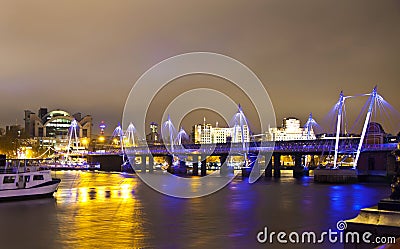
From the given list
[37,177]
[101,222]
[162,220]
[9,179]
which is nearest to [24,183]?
[9,179]

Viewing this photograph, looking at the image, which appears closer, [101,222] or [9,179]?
[101,222]

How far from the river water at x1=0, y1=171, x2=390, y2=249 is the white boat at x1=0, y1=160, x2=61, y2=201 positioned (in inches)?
46.6

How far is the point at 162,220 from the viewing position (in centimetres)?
2978

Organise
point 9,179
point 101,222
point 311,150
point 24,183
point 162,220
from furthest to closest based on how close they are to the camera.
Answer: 1. point 311,150
2. point 24,183
3. point 9,179
4. point 162,220
5. point 101,222

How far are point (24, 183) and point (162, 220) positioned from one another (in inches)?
673

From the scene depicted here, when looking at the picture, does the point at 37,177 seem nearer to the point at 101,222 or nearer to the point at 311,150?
the point at 101,222

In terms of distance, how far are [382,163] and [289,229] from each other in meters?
62.5

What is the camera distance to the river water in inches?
884

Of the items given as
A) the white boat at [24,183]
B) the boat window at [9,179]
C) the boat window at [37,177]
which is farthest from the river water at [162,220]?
the boat window at [9,179]

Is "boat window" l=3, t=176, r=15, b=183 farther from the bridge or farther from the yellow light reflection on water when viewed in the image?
the bridge

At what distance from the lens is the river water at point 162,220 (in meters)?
22.5

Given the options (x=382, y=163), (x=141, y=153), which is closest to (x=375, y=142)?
(x=382, y=163)

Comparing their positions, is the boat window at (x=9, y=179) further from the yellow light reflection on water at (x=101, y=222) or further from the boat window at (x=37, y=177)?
the yellow light reflection on water at (x=101, y=222)

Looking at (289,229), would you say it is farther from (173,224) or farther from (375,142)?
(375,142)
